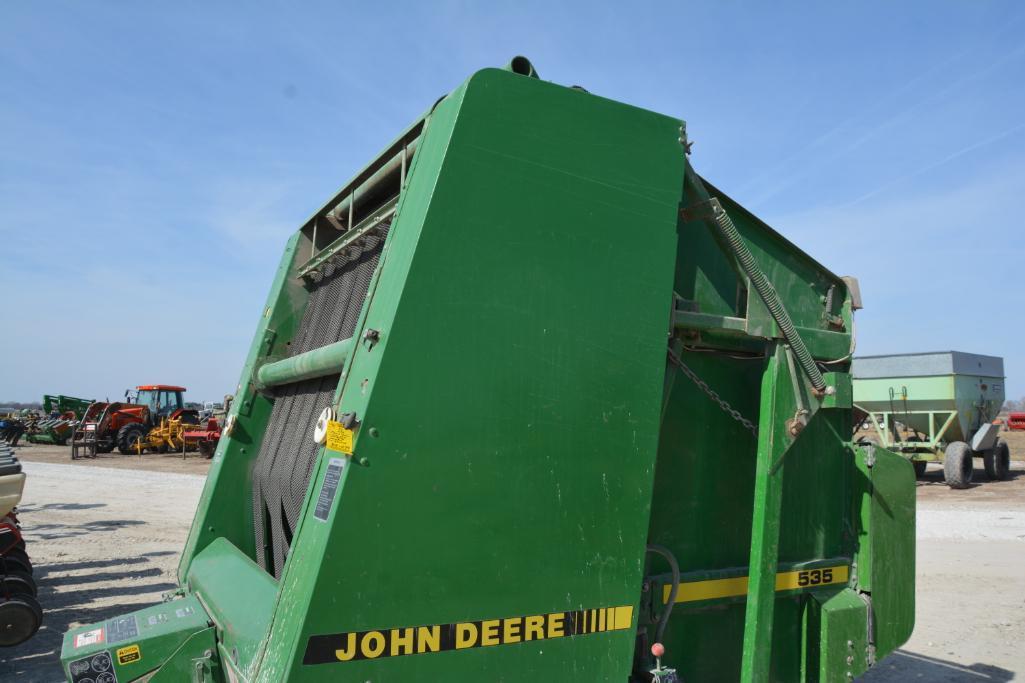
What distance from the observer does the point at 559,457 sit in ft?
7.65

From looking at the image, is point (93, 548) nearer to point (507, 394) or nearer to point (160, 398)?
point (507, 394)

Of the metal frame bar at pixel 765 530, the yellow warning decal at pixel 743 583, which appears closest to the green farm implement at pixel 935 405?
the yellow warning decal at pixel 743 583

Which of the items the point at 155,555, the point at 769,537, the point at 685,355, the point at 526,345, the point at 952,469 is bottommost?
the point at 155,555

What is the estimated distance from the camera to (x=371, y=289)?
2.43 metres

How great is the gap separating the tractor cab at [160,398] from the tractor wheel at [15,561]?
2535 cm

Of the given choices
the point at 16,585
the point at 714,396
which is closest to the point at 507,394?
the point at 714,396

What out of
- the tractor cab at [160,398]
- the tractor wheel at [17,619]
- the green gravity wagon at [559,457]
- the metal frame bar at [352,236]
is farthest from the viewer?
the tractor cab at [160,398]

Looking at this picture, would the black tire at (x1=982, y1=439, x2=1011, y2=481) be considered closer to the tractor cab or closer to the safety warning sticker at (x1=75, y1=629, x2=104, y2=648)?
the safety warning sticker at (x1=75, y1=629, x2=104, y2=648)

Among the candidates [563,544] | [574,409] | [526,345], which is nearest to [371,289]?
[526,345]

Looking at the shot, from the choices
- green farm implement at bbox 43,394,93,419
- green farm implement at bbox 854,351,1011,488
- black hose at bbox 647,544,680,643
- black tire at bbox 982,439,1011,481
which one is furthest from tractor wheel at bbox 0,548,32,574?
green farm implement at bbox 43,394,93,419

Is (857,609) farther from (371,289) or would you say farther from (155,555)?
(155,555)

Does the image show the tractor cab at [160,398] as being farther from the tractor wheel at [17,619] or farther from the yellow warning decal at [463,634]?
the yellow warning decal at [463,634]

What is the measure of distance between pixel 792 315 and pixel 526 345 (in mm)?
1558

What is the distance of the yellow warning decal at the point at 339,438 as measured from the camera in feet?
6.88
